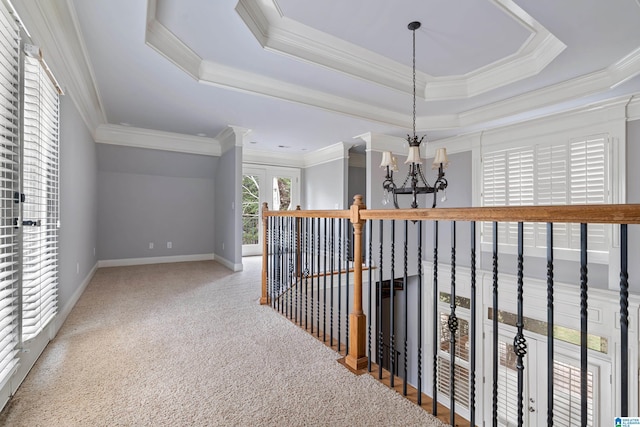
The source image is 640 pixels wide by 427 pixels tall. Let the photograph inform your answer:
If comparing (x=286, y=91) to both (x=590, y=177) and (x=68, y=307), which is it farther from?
(x=590, y=177)

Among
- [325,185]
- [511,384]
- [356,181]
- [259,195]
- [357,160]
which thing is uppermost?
[357,160]

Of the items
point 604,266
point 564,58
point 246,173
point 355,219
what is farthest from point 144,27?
point 604,266

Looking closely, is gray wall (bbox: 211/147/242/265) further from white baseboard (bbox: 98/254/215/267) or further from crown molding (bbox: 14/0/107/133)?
crown molding (bbox: 14/0/107/133)

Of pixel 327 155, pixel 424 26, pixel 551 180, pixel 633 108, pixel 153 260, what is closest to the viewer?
pixel 424 26

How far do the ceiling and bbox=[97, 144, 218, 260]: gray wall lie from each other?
2.34ft

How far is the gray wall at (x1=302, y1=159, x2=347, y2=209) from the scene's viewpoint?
233 inches

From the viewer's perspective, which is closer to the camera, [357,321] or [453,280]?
[453,280]

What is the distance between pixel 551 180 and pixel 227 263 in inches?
190

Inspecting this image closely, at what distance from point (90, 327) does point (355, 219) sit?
2286 millimetres

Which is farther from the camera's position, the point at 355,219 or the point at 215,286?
the point at 215,286

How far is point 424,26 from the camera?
2693 mm

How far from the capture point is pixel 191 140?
529cm

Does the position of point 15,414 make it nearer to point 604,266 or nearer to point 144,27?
point 144,27

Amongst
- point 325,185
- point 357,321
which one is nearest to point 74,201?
point 357,321
